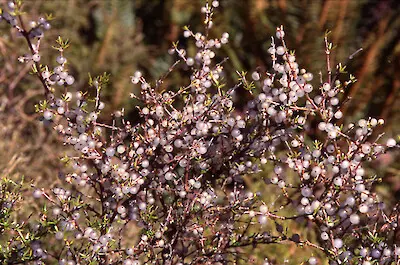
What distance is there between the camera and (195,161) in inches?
53.8

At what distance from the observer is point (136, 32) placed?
4660 mm

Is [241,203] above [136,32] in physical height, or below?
below

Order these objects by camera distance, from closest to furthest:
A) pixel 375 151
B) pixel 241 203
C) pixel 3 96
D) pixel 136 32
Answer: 1. pixel 375 151
2. pixel 241 203
3. pixel 3 96
4. pixel 136 32

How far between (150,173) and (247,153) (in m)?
0.25

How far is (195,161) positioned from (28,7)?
118 inches

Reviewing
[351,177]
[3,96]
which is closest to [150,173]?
[351,177]

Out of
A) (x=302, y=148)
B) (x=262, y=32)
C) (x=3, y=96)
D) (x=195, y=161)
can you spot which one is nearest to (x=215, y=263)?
(x=195, y=161)

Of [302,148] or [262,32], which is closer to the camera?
[302,148]

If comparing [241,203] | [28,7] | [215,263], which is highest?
[28,7]

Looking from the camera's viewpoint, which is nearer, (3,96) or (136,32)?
(3,96)

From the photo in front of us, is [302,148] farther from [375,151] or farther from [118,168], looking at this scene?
[118,168]

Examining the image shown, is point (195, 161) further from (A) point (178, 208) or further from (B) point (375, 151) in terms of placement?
(B) point (375, 151)

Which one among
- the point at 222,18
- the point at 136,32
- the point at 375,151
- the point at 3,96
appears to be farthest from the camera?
the point at 136,32

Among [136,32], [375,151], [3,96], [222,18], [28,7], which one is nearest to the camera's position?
[375,151]
